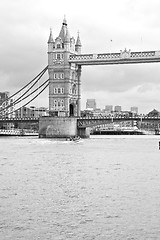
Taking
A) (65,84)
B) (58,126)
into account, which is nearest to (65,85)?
(65,84)

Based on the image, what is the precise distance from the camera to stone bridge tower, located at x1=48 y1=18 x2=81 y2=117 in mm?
98625

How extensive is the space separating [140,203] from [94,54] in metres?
69.5

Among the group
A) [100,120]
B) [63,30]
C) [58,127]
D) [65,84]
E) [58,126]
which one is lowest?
[58,127]

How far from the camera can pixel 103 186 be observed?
29594 millimetres

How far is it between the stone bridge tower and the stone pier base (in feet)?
12.9

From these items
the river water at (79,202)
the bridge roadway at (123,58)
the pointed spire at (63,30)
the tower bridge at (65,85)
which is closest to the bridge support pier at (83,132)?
the tower bridge at (65,85)

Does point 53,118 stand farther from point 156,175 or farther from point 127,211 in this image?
point 127,211

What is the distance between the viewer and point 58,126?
9531 centimetres

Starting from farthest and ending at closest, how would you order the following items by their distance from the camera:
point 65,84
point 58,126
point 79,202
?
point 65,84 → point 58,126 → point 79,202

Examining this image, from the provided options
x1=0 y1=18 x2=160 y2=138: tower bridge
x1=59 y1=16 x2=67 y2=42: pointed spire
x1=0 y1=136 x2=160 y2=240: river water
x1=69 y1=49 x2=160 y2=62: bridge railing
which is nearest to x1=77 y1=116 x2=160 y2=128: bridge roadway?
x1=0 y1=18 x2=160 y2=138: tower bridge

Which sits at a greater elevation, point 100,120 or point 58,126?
point 100,120

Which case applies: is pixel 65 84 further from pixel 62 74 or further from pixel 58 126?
pixel 58 126

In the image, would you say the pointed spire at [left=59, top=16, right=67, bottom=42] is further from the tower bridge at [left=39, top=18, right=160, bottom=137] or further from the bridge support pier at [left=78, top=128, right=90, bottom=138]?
the bridge support pier at [left=78, top=128, right=90, bottom=138]

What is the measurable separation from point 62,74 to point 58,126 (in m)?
9.23
